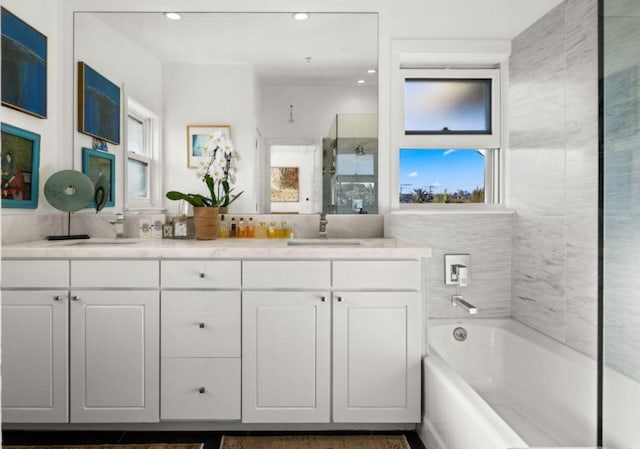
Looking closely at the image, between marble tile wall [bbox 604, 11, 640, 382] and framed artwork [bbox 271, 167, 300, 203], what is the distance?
6.04 ft

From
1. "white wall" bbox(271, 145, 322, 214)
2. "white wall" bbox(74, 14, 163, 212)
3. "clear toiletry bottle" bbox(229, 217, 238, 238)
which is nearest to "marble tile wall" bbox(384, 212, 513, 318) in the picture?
"white wall" bbox(271, 145, 322, 214)

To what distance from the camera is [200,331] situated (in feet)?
6.25

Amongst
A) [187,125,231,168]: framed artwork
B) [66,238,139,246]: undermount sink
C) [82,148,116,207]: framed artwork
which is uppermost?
[187,125,231,168]: framed artwork

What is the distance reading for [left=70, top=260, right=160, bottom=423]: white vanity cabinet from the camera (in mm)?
1901

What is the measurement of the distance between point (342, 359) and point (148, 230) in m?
1.41

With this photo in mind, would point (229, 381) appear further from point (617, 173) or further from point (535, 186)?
point (535, 186)

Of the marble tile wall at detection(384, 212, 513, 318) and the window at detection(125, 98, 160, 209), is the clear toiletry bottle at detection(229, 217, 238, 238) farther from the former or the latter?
the marble tile wall at detection(384, 212, 513, 318)

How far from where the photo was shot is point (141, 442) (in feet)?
6.34

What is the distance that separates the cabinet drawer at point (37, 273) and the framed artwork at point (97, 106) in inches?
37.4

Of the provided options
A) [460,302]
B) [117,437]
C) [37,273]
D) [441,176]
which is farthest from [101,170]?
[460,302]


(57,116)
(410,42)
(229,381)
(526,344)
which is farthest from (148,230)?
(526,344)

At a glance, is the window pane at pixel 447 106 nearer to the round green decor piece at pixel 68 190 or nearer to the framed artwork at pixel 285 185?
the framed artwork at pixel 285 185

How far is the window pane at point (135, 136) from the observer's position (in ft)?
8.38

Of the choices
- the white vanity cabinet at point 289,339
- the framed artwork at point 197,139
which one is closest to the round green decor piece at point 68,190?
the framed artwork at point 197,139
